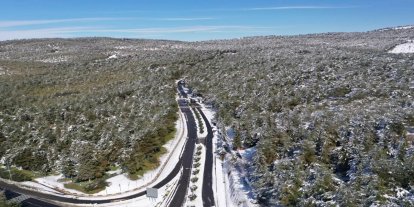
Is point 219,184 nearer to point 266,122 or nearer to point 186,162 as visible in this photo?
point 186,162

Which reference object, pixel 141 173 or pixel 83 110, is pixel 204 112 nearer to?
pixel 83 110

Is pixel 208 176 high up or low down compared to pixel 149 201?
up

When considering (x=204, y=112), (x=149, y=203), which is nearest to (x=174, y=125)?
(x=204, y=112)

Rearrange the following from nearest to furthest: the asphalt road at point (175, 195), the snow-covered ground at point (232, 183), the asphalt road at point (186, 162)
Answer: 1. the snow-covered ground at point (232, 183)
2. the asphalt road at point (186, 162)
3. the asphalt road at point (175, 195)

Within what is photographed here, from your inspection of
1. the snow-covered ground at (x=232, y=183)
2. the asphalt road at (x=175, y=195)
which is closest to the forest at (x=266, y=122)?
the snow-covered ground at (x=232, y=183)

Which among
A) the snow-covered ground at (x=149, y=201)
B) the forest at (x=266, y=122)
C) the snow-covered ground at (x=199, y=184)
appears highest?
the forest at (x=266, y=122)

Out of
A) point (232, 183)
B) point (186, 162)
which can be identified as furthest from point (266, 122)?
point (232, 183)

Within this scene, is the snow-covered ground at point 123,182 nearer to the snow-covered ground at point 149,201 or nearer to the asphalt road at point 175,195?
the asphalt road at point 175,195

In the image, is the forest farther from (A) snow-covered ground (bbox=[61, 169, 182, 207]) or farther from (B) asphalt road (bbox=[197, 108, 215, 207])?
(A) snow-covered ground (bbox=[61, 169, 182, 207])

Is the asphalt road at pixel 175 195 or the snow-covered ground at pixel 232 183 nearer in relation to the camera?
the snow-covered ground at pixel 232 183

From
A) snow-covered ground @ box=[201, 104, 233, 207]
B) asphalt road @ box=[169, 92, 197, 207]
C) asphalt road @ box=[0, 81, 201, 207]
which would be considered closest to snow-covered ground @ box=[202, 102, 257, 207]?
snow-covered ground @ box=[201, 104, 233, 207]

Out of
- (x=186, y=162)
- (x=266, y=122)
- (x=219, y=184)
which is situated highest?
(x=266, y=122)
